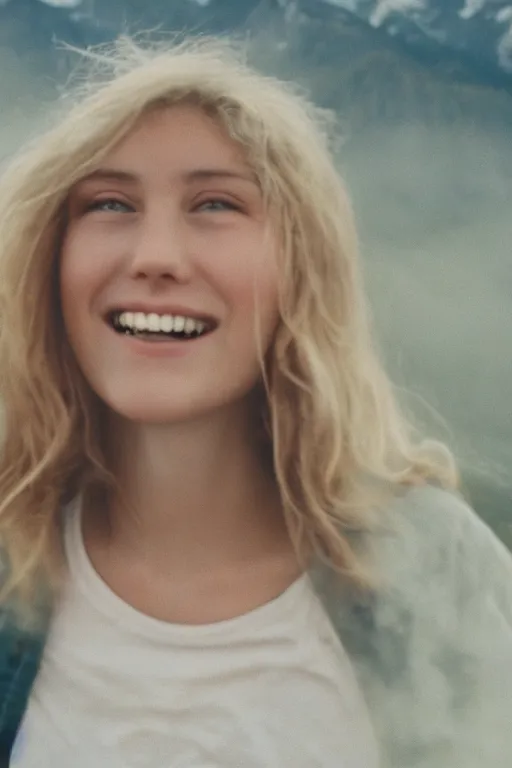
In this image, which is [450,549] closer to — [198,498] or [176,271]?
[198,498]

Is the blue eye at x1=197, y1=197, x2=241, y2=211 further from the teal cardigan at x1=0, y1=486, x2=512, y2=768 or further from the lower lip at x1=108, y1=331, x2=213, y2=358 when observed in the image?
the teal cardigan at x1=0, y1=486, x2=512, y2=768

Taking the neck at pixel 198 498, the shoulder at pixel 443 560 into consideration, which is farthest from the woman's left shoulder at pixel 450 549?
the neck at pixel 198 498

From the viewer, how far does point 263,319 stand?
0.74m

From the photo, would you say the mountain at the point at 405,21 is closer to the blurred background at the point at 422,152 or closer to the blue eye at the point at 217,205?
the blurred background at the point at 422,152

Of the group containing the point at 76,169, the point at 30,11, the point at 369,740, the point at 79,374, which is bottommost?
the point at 369,740

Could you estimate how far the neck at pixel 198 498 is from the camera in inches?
31.2

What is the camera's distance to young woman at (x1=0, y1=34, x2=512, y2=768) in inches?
28.8

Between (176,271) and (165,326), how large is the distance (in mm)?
49

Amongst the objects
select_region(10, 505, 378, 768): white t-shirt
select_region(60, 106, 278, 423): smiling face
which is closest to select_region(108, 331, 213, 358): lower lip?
select_region(60, 106, 278, 423): smiling face

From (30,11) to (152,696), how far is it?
24.4 inches

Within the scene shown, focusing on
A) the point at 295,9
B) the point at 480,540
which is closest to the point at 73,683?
the point at 480,540

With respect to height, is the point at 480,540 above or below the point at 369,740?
above

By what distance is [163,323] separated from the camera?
28.7 inches

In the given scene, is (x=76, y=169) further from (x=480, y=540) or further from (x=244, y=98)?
(x=480, y=540)
